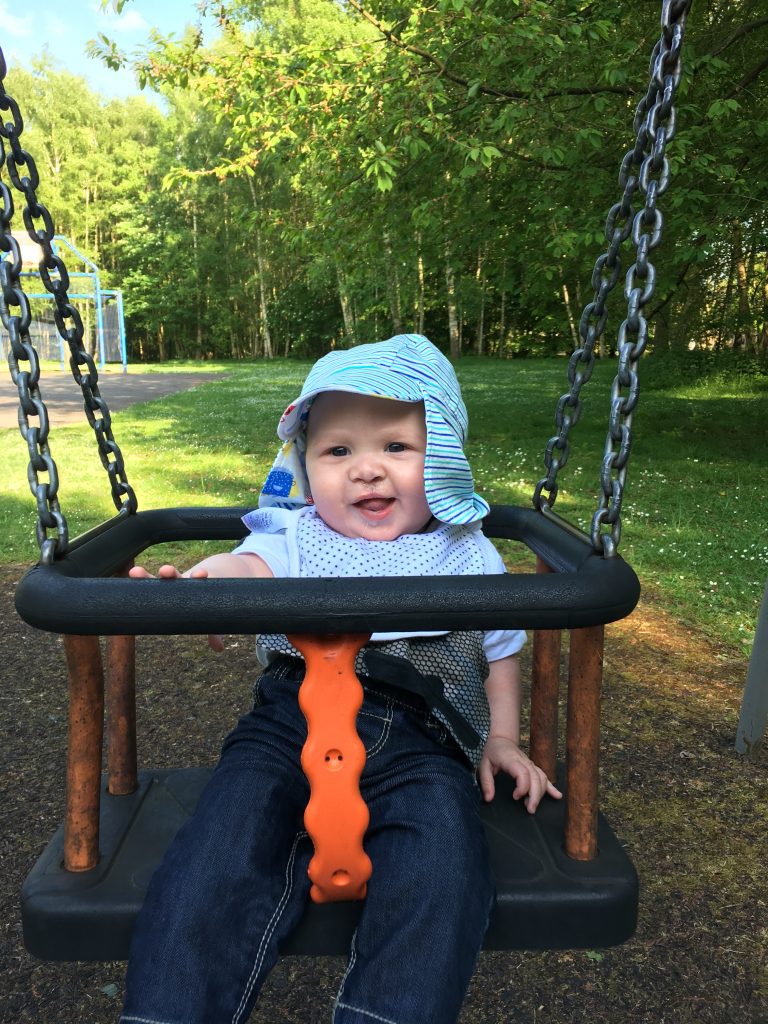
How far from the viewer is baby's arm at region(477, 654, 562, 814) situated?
1.72m

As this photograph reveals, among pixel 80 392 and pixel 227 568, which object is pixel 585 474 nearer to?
pixel 227 568

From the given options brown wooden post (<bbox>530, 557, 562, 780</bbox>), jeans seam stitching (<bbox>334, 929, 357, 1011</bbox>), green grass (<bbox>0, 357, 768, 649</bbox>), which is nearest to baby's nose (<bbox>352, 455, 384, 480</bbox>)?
brown wooden post (<bbox>530, 557, 562, 780</bbox>)

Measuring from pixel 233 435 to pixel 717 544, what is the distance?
19.7 ft

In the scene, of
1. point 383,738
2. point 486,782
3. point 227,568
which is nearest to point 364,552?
point 227,568

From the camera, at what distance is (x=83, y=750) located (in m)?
1.42

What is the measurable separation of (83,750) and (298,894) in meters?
0.42

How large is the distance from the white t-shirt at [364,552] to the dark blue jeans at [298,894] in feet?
1.15

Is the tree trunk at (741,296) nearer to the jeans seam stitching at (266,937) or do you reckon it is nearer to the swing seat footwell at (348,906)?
the swing seat footwell at (348,906)

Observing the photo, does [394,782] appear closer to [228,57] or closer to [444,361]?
[444,361]

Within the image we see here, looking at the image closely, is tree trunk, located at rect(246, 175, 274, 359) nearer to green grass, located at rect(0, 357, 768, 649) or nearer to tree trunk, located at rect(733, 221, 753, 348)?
tree trunk, located at rect(733, 221, 753, 348)

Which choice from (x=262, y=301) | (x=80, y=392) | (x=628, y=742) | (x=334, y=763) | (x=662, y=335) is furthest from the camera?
(x=262, y=301)

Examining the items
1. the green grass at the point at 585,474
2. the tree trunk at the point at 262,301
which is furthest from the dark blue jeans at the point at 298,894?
the tree trunk at the point at 262,301

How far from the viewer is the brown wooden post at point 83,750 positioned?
55.6 inches

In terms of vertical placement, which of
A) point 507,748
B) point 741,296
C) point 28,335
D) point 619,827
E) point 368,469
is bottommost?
point 619,827
